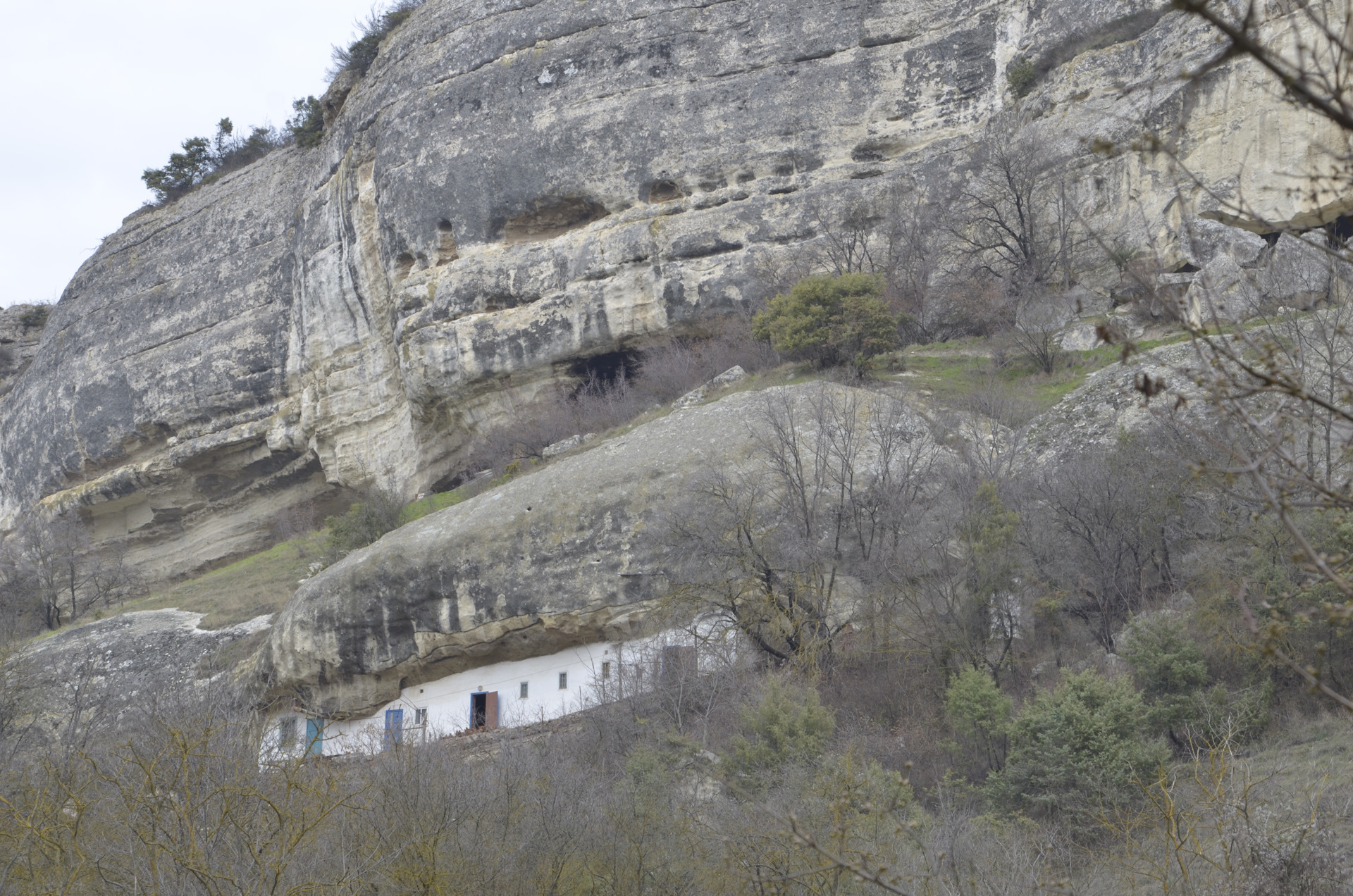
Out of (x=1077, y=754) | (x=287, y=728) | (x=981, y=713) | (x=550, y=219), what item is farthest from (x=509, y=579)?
(x=550, y=219)

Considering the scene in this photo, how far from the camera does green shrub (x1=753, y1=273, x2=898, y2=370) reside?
21.9 metres

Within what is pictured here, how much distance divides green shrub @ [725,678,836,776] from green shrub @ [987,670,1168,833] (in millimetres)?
1916

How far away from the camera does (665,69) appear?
2806 cm

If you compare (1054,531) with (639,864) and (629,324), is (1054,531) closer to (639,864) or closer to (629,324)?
(639,864)

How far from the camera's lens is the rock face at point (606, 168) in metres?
25.2

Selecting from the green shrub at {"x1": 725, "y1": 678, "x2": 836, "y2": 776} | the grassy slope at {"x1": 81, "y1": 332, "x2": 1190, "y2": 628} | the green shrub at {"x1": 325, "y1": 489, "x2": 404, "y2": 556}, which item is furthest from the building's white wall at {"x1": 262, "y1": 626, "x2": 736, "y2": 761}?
the green shrub at {"x1": 325, "y1": 489, "x2": 404, "y2": 556}

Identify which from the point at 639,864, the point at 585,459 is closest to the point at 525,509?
the point at 585,459

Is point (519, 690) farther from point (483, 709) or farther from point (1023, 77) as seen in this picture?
point (1023, 77)

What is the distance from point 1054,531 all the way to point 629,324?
1291 centimetres

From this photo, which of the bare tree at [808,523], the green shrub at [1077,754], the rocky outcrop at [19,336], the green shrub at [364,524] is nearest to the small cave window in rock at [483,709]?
the bare tree at [808,523]

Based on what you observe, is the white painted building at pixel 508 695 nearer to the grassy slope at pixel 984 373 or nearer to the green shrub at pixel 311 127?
the grassy slope at pixel 984 373

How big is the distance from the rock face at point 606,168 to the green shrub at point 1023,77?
0.89ft

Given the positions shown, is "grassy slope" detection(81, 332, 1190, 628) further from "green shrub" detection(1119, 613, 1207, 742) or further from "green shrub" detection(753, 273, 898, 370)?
"green shrub" detection(1119, 613, 1207, 742)

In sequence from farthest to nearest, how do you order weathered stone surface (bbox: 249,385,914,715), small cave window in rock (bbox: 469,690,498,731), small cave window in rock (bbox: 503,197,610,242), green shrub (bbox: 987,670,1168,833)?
small cave window in rock (bbox: 503,197,610,242) → small cave window in rock (bbox: 469,690,498,731) → weathered stone surface (bbox: 249,385,914,715) → green shrub (bbox: 987,670,1168,833)
